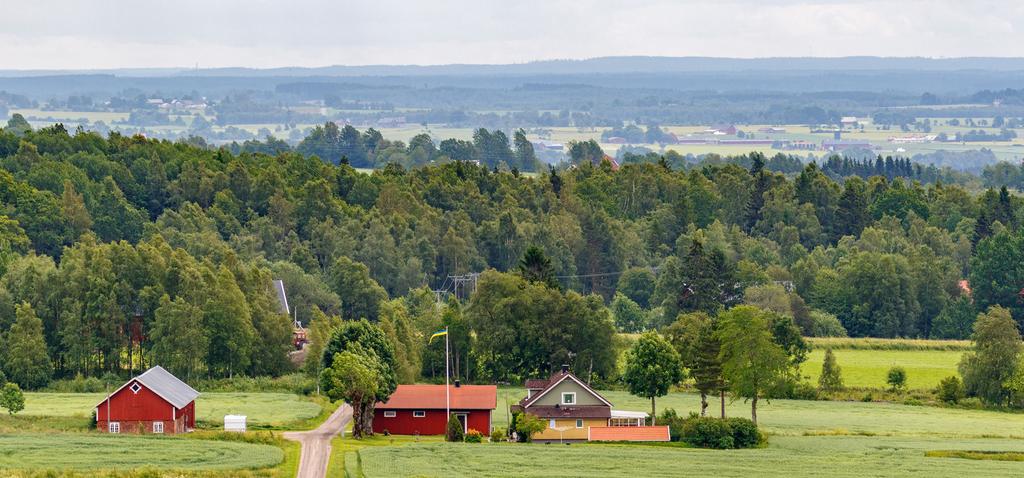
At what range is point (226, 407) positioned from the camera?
93.1 meters

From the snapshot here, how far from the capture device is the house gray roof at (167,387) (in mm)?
82938

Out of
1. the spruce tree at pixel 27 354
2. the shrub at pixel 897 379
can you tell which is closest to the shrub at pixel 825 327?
the shrub at pixel 897 379

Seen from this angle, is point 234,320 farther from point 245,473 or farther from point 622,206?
point 622,206

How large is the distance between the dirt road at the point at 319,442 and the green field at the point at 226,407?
126 centimetres

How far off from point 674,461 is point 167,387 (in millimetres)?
22955

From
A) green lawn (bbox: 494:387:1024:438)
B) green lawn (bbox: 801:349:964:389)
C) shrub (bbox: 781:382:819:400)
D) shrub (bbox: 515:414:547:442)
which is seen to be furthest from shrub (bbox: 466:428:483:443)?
green lawn (bbox: 801:349:964:389)

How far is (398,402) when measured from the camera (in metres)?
88.2

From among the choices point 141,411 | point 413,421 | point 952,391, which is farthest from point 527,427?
point 952,391

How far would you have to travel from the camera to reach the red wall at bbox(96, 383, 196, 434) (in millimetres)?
82938

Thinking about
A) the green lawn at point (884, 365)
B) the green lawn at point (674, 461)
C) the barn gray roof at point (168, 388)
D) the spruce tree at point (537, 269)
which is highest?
the spruce tree at point (537, 269)

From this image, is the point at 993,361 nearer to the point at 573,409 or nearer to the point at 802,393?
the point at 802,393

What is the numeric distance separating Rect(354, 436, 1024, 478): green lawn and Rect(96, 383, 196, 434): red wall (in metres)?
9.99

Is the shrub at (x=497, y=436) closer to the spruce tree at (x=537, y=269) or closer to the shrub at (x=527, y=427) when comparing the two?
the shrub at (x=527, y=427)

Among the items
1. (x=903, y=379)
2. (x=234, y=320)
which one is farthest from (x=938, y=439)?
(x=234, y=320)
